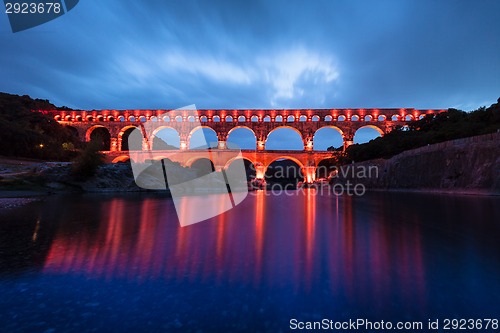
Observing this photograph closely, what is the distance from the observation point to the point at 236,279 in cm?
305

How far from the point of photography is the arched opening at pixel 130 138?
59.0 meters

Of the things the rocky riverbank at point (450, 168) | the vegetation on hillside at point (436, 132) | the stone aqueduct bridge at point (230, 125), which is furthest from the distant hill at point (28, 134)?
the vegetation on hillside at point (436, 132)

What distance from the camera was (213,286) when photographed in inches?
111

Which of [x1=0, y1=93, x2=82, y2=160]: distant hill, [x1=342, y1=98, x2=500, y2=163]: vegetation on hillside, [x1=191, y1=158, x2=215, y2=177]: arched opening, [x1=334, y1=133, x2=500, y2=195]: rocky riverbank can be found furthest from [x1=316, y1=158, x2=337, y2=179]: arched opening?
[x1=0, y1=93, x2=82, y2=160]: distant hill

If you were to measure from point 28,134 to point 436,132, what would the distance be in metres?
45.7

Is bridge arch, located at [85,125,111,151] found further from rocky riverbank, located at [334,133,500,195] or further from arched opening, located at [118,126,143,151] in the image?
rocky riverbank, located at [334,133,500,195]

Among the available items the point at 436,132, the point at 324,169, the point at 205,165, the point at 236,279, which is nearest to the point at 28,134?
the point at 205,165

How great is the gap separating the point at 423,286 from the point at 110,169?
2956cm

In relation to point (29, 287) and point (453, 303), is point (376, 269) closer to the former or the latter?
point (453, 303)

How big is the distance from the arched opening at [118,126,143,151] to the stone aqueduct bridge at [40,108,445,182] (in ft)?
0.71

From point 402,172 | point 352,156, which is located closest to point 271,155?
point 352,156

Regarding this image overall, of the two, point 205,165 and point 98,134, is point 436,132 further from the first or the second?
point 98,134

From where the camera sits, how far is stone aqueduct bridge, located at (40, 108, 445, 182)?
5331cm

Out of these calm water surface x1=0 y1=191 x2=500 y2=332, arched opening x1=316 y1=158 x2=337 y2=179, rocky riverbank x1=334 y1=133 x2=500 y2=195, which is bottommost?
calm water surface x1=0 y1=191 x2=500 y2=332
